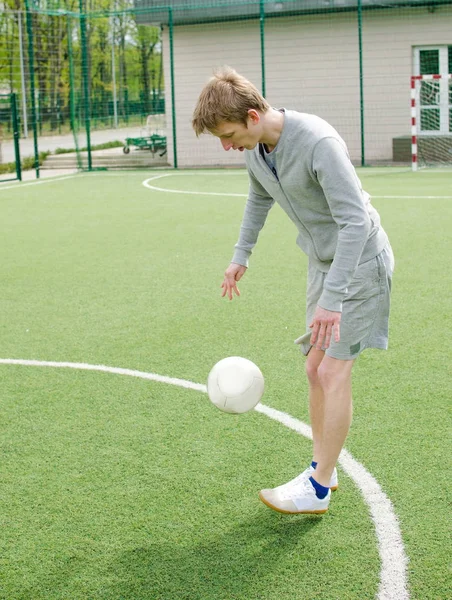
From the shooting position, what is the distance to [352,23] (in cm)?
2194

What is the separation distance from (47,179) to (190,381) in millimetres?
15376

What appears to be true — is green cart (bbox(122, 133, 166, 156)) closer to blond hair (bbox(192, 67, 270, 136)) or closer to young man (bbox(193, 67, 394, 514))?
young man (bbox(193, 67, 394, 514))

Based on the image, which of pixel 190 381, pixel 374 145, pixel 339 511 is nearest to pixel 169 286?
pixel 190 381

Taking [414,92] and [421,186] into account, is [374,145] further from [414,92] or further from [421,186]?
[421,186]

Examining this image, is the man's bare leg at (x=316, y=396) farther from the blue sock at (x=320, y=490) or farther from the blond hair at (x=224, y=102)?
the blond hair at (x=224, y=102)

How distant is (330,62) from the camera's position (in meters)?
22.3

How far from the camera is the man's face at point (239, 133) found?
3.10 meters

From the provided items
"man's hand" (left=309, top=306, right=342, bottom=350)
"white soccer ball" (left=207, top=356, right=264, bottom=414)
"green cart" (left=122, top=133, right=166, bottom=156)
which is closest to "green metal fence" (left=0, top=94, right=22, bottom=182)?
"green cart" (left=122, top=133, right=166, bottom=156)

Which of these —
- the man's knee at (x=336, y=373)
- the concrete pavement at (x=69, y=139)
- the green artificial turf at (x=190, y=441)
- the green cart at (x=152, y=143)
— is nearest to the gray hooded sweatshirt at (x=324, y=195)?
the man's knee at (x=336, y=373)

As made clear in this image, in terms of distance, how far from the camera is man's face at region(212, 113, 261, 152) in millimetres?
3102

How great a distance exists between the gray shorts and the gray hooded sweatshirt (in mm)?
65

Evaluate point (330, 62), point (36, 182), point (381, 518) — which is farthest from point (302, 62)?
point (381, 518)

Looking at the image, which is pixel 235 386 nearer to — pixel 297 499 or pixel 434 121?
pixel 297 499

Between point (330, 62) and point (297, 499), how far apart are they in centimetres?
2027
